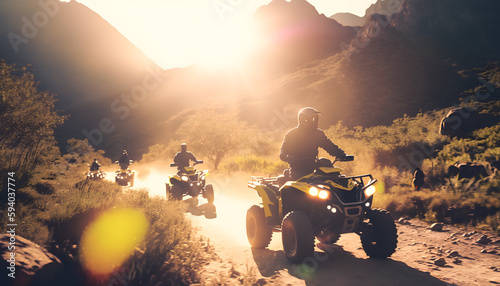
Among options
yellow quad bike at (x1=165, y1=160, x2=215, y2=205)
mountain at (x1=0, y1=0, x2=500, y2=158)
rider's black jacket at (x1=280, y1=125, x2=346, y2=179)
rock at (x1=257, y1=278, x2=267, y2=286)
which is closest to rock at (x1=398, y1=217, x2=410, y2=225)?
rider's black jacket at (x1=280, y1=125, x2=346, y2=179)

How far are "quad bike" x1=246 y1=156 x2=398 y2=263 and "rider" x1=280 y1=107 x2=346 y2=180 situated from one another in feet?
0.86

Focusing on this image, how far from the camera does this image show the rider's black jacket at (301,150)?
553 cm

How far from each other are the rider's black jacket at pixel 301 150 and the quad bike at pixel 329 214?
0.84 ft

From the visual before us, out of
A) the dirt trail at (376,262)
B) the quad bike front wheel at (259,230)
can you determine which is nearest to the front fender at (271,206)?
the quad bike front wheel at (259,230)

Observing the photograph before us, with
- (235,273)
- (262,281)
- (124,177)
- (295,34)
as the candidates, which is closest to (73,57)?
(295,34)

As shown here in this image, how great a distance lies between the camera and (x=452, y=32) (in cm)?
7388

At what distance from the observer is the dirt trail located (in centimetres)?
439

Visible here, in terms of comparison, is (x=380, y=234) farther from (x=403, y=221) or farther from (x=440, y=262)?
(x=403, y=221)

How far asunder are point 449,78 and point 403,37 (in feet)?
78.2

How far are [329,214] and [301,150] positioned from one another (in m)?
1.31

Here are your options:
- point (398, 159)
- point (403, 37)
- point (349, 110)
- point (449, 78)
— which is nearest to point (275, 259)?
point (398, 159)

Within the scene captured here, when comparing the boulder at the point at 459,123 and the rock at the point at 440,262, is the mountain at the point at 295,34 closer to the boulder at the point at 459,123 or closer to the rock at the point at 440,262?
the boulder at the point at 459,123

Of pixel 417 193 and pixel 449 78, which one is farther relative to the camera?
pixel 449 78

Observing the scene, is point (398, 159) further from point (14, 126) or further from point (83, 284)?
point (14, 126)
